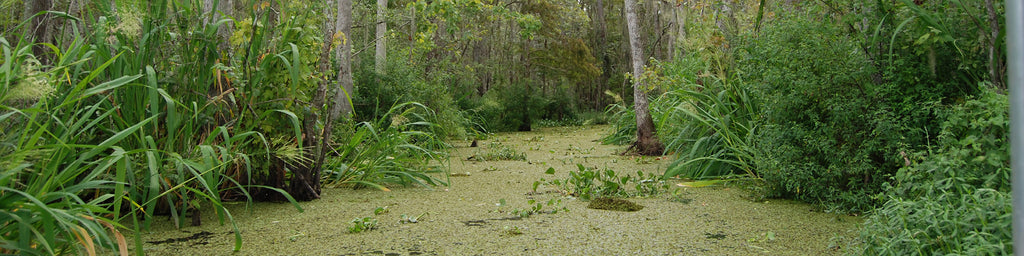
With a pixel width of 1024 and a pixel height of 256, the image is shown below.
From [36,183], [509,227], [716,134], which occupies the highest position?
[36,183]

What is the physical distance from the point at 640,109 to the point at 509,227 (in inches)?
139

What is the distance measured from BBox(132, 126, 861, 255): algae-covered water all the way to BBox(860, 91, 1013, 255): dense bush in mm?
276

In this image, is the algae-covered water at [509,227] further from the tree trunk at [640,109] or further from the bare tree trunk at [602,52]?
the bare tree trunk at [602,52]

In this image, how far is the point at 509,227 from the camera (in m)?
2.86

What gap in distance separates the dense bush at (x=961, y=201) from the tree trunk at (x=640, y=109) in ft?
12.2

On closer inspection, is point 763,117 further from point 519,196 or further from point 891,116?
point 519,196

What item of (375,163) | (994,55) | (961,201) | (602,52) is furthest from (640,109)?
(602,52)

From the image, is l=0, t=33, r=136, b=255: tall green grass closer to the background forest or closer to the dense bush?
the background forest

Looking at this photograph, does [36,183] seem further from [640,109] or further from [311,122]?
[640,109]

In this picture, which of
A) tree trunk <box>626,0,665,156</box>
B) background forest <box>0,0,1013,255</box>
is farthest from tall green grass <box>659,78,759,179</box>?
tree trunk <box>626,0,665,156</box>

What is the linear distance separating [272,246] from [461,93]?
8.53 metres

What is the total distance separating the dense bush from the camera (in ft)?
5.77

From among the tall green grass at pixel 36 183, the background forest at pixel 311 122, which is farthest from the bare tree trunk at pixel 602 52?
the tall green grass at pixel 36 183

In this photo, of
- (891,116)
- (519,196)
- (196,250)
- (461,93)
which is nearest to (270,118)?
(196,250)
